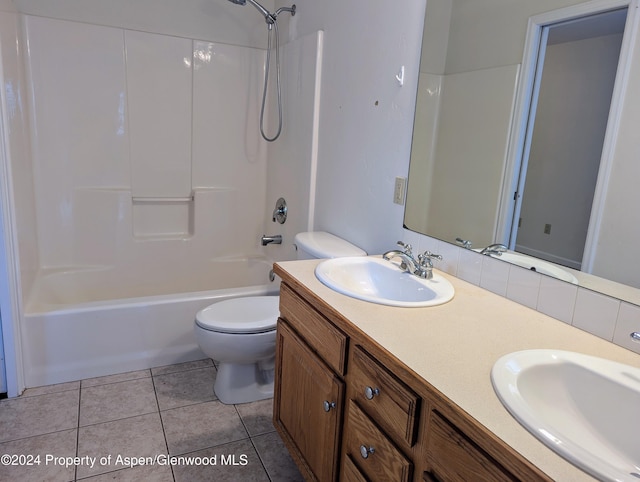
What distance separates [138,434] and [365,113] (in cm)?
166

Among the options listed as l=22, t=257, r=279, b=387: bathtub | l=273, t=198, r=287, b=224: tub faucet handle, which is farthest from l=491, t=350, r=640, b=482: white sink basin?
l=273, t=198, r=287, b=224: tub faucet handle

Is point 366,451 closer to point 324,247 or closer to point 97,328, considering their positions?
point 324,247

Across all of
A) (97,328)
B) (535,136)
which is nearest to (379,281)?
(535,136)

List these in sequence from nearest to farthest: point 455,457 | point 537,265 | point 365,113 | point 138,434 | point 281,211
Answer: point 455,457, point 537,265, point 138,434, point 365,113, point 281,211

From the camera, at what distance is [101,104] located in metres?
2.59

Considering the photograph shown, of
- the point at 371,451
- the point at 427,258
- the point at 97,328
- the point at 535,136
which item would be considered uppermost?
the point at 535,136

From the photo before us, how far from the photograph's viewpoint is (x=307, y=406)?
1.33 meters

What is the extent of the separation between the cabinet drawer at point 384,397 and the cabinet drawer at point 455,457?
0.18 ft

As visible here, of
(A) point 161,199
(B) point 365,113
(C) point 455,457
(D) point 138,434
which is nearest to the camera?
(C) point 455,457

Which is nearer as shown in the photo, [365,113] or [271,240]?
[365,113]

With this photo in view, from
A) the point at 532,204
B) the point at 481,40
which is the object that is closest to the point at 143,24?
the point at 481,40

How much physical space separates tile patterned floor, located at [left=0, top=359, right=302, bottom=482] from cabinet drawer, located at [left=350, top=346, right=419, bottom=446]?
0.77 m

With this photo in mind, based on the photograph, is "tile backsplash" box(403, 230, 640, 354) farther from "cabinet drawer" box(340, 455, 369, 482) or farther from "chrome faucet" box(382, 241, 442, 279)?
"cabinet drawer" box(340, 455, 369, 482)

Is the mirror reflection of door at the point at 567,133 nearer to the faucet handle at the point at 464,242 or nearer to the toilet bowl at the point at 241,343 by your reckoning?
the faucet handle at the point at 464,242
